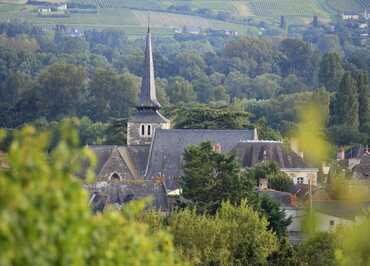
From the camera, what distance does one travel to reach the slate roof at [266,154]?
211ft

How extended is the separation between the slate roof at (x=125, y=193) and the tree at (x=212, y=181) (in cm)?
81

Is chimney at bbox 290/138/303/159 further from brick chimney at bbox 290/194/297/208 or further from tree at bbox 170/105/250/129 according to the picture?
tree at bbox 170/105/250/129

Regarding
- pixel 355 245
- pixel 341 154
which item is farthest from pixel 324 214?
pixel 341 154

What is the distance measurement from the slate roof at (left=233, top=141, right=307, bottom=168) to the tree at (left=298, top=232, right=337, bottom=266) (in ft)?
84.0

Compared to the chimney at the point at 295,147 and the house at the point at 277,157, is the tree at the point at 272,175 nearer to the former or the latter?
the chimney at the point at 295,147

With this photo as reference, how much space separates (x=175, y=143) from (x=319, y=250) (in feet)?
93.7

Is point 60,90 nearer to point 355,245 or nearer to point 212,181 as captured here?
point 212,181

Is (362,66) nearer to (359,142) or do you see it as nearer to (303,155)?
(359,142)

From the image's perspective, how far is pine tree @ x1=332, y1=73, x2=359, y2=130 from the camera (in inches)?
3708

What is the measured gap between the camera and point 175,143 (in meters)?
65.3

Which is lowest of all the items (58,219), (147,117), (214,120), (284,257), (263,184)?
(284,257)

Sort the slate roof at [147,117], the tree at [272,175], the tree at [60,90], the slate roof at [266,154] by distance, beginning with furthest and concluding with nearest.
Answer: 1. the tree at [60,90]
2. the slate roof at [147,117]
3. the slate roof at [266,154]
4. the tree at [272,175]

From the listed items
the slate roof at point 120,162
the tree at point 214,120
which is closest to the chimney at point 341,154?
the tree at point 214,120

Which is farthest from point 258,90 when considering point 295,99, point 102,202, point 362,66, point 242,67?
point 102,202
